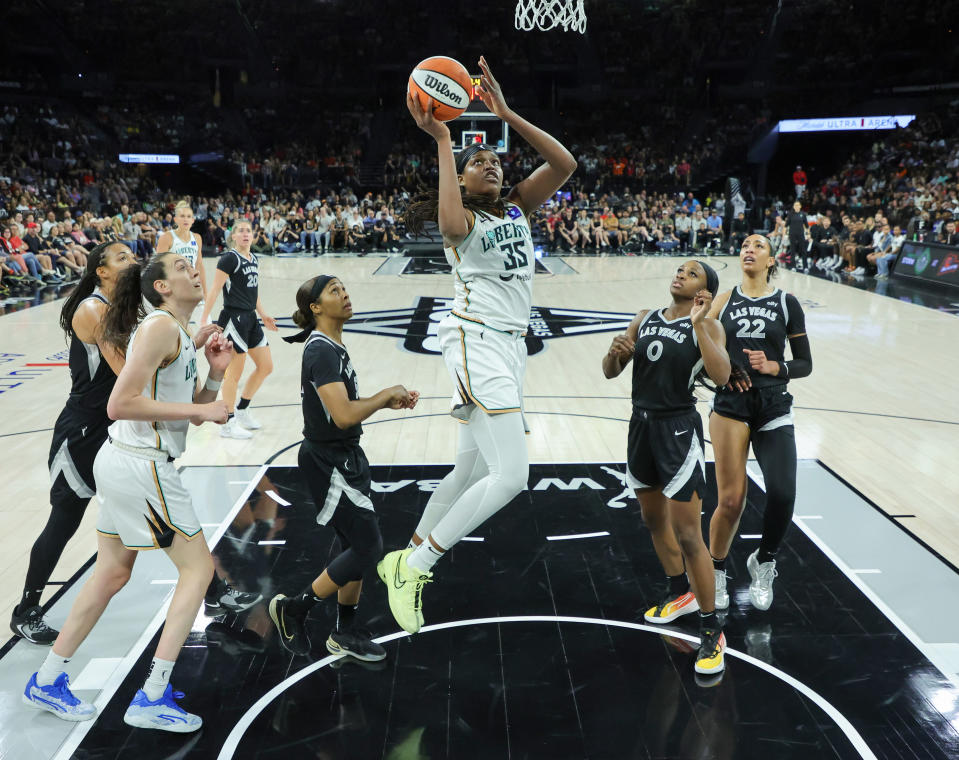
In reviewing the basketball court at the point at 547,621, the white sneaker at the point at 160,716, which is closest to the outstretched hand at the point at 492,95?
the basketball court at the point at 547,621

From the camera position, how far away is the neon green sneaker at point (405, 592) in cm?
346

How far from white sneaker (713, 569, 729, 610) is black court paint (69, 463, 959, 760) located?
7cm

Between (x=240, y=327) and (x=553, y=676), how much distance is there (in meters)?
4.11

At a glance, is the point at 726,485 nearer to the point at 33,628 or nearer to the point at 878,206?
the point at 33,628

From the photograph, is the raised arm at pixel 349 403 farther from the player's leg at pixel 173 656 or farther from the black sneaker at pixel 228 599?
the black sneaker at pixel 228 599

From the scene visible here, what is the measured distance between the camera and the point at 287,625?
3.52 metres

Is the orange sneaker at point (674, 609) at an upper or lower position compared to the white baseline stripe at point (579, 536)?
upper

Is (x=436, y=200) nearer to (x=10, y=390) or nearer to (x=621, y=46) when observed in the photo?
(x=10, y=390)

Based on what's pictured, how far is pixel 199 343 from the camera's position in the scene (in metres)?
3.12

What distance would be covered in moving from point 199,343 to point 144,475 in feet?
1.65

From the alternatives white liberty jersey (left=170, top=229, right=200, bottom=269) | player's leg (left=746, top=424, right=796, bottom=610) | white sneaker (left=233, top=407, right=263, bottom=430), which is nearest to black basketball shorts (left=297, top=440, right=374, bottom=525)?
player's leg (left=746, top=424, right=796, bottom=610)

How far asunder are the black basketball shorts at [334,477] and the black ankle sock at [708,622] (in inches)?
53.0

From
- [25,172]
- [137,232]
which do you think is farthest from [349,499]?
[25,172]

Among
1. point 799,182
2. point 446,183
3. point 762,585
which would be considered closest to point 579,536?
point 762,585
